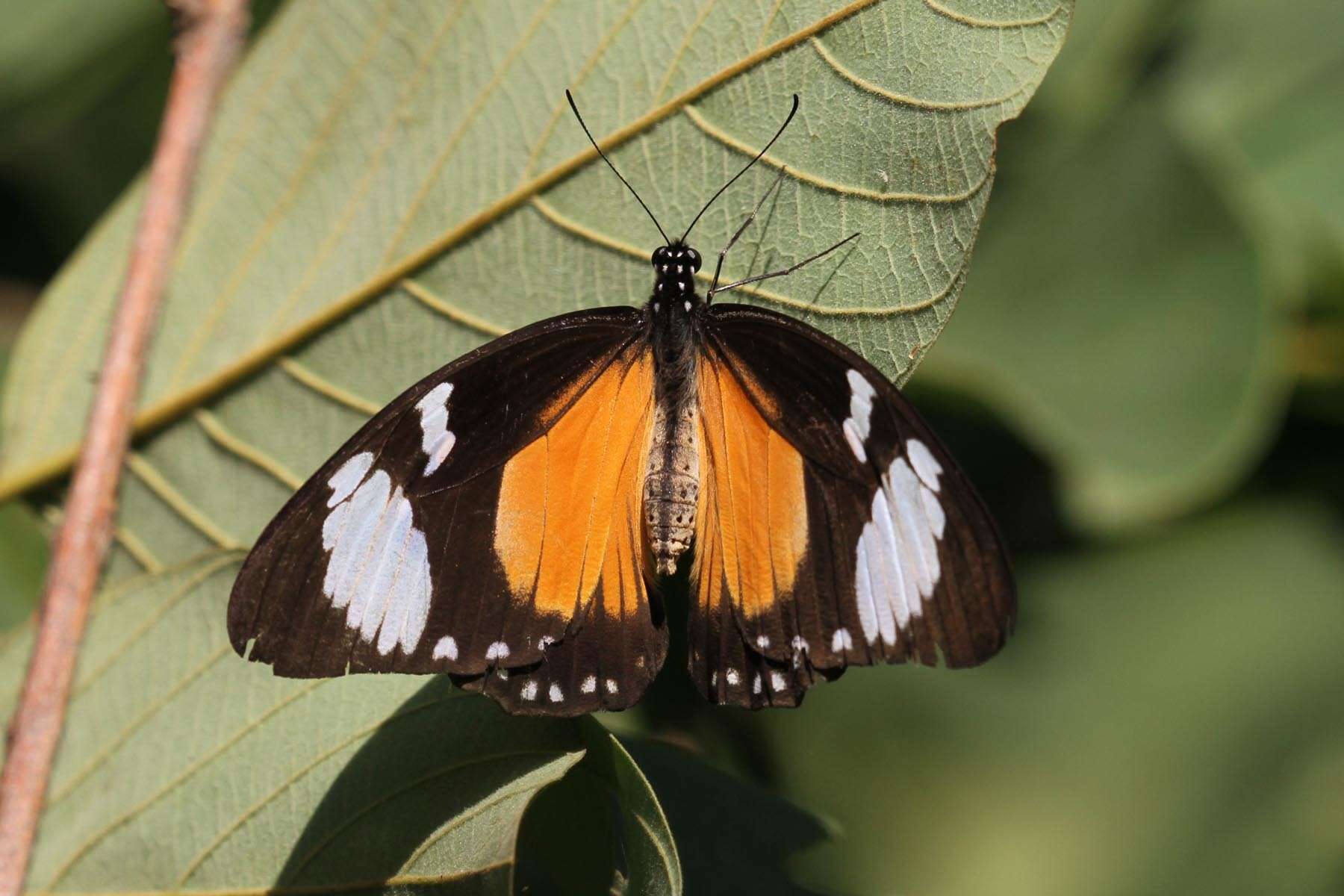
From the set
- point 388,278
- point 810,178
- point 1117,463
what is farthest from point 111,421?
point 1117,463

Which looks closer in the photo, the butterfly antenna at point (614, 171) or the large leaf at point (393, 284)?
the large leaf at point (393, 284)

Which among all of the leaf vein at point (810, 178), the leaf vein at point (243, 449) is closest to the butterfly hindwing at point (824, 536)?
the leaf vein at point (810, 178)

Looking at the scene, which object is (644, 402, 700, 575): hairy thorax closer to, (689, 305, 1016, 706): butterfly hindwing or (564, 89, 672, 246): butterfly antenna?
(689, 305, 1016, 706): butterfly hindwing

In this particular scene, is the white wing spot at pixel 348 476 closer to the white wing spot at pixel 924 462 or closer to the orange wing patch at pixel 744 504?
the orange wing patch at pixel 744 504

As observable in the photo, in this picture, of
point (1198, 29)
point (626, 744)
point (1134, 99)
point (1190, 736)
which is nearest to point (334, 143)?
point (626, 744)

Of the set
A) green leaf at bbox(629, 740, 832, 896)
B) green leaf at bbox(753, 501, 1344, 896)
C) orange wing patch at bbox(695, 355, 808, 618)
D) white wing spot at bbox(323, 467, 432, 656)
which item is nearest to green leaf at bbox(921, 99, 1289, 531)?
green leaf at bbox(753, 501, 1344, 896)

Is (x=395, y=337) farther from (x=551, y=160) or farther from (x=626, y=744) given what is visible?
(x=626, y=744)

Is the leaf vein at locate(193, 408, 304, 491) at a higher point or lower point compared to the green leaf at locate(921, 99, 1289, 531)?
lower

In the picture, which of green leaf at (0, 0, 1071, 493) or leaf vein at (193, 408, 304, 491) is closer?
green leaf at (0, 0, 1071, 493)
